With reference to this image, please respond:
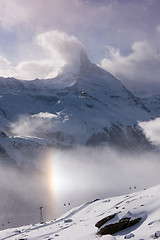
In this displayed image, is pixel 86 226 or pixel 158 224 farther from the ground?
pixel 86 226

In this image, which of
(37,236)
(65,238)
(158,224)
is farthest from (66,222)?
(158,224)

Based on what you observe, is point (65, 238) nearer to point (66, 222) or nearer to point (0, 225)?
point (66, 222)

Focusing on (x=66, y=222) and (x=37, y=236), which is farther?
(x=66, y=222)

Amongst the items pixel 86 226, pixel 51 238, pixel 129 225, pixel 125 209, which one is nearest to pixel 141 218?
pixel 129 225

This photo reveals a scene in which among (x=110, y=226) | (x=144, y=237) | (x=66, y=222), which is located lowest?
(x=144, y=237)

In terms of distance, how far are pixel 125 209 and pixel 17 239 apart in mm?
14663

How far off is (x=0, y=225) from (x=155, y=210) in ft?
561

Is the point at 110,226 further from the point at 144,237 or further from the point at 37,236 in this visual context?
the point at 37,236

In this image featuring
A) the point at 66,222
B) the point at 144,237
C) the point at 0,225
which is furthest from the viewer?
the point at 0,225

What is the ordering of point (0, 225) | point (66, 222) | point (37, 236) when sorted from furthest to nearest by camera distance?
point (0, 225), point (66, 222), point (37, 236)

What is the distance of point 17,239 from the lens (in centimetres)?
3878

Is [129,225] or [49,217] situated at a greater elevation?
[49,217]

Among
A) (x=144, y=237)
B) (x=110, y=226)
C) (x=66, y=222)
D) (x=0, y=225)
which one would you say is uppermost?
(x=0, y=225)

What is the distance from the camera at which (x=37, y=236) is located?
3872cm
